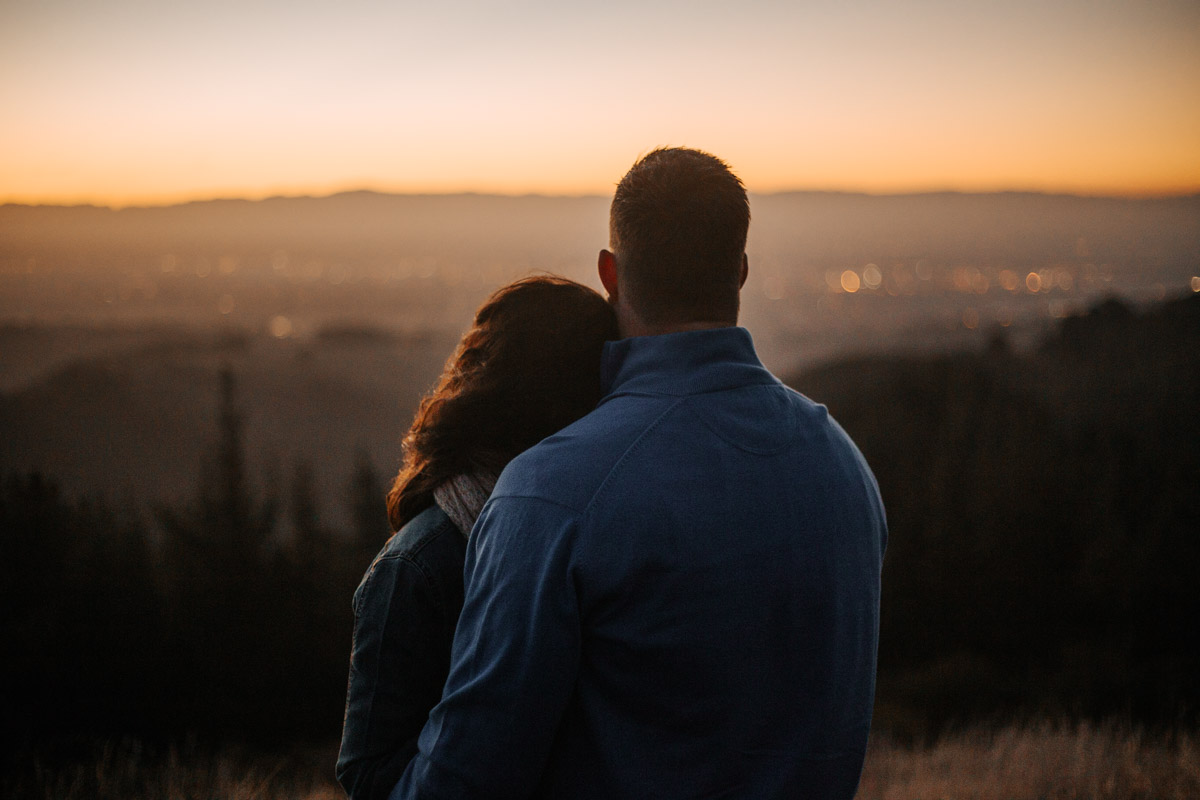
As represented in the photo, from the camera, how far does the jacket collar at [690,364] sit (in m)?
1.65

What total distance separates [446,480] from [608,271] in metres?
0.62

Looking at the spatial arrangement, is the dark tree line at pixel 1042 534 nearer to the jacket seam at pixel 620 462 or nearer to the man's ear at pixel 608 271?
the man's ear at pixel 608 271

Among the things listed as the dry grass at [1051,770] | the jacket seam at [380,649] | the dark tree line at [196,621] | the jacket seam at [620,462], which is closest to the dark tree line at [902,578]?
the dark tree line at [196,621]

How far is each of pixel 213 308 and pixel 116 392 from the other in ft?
39.7

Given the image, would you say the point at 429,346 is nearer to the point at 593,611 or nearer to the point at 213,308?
the point at 213,308

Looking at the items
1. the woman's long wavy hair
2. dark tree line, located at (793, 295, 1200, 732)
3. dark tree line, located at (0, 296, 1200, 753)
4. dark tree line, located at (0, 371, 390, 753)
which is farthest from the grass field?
dark tree line, located at (0, 371, 390, 753)

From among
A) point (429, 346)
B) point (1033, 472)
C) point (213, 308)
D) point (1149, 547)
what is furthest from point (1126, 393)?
point (429, 346)

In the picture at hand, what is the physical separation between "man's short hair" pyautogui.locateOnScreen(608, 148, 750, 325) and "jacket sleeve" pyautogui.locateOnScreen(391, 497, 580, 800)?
55 cm

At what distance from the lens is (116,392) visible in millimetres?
68500

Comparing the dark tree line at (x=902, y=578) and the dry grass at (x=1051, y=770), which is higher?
the dry grass at (x=1051, y=770)

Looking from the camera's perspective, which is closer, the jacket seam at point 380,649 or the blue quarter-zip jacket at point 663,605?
the blue quarter-zip jacket at point 663,605

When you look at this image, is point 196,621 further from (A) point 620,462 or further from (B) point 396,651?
(A) point 620,462

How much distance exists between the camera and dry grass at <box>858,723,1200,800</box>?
500 cm

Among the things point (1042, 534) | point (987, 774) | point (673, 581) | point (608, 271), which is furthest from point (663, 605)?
point (1042, 534)
